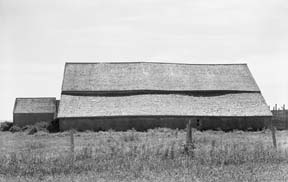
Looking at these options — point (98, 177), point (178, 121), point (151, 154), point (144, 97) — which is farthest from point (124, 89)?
point (98, 177)

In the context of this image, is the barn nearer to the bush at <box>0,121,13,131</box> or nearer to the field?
the bush at <box>0,121,13,131</box>

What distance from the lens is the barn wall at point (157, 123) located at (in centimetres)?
4494

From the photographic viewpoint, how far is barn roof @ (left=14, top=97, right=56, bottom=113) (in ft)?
182

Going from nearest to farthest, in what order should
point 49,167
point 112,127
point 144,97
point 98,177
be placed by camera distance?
point 98,177 < point 49,167 < point 112,127 < point 144,97

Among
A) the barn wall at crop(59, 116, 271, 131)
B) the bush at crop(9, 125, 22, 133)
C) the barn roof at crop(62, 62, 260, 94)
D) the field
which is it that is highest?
the barn roof at crop(62, 62, 260, 94)

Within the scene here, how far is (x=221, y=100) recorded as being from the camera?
48.9m

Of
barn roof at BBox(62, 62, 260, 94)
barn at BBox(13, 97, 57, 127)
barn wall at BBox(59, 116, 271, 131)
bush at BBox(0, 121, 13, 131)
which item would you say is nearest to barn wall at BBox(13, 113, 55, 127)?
barn at BBox(13, 97, 57, 127)

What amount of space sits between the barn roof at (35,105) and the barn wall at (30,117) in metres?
0.36

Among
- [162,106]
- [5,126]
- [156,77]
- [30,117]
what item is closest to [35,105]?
[30,117]

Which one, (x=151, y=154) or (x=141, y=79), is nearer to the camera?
(x=151, y=154)

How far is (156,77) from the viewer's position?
51.6 metres

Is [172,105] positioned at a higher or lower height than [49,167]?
higher

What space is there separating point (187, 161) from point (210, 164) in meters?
0.67

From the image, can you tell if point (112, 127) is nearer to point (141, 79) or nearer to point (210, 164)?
point (141, 79)
